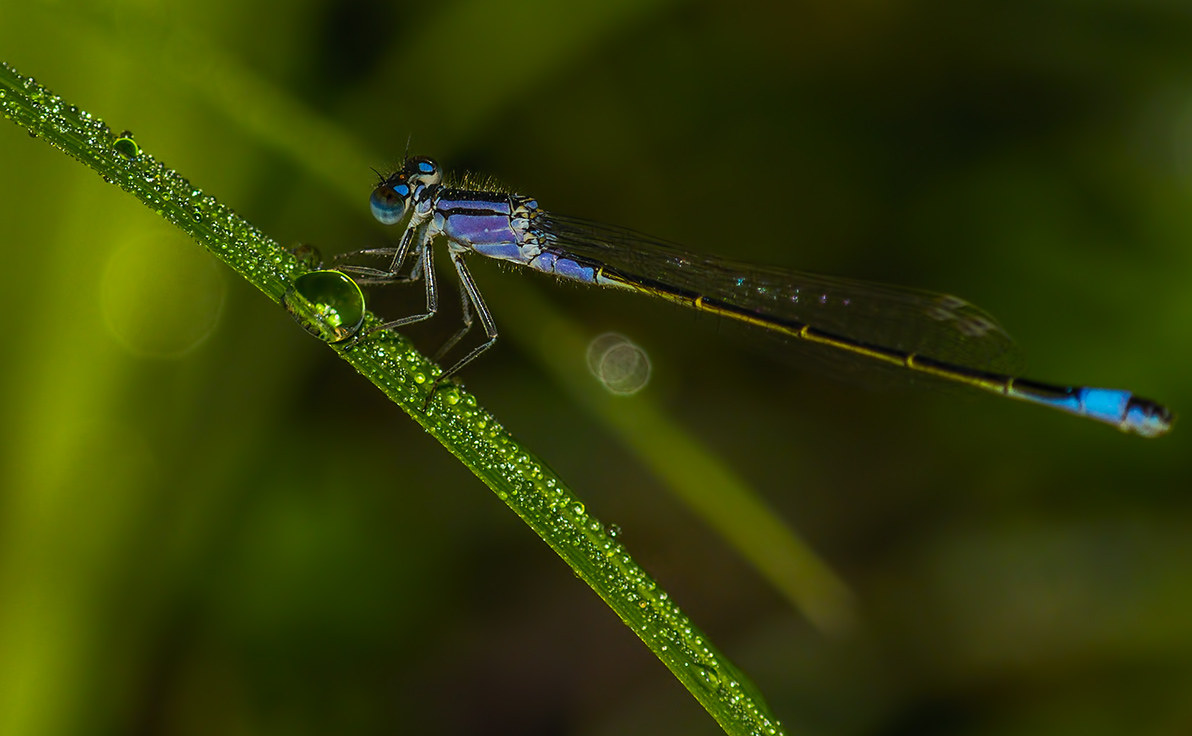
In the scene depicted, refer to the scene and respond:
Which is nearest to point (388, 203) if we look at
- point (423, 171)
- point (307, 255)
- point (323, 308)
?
point (423, 171)

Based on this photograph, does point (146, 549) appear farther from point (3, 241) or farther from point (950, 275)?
point (950, 275)

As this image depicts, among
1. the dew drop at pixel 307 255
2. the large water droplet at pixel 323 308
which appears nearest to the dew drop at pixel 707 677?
the large water droplet at pixel 323 308

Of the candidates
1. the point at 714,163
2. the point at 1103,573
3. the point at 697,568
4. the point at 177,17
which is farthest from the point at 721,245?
the point at 177,17

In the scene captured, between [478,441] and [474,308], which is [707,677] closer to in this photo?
[478,441]

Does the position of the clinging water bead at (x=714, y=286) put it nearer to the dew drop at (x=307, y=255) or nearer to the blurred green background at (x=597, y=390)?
the blurred green background at (x=597, y=390)

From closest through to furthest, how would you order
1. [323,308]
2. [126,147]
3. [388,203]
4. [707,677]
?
1. [707,677]
2. [126,147]
3. [323,308]
4. [388,203]

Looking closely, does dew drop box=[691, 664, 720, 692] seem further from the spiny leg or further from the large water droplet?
the spiny leg
